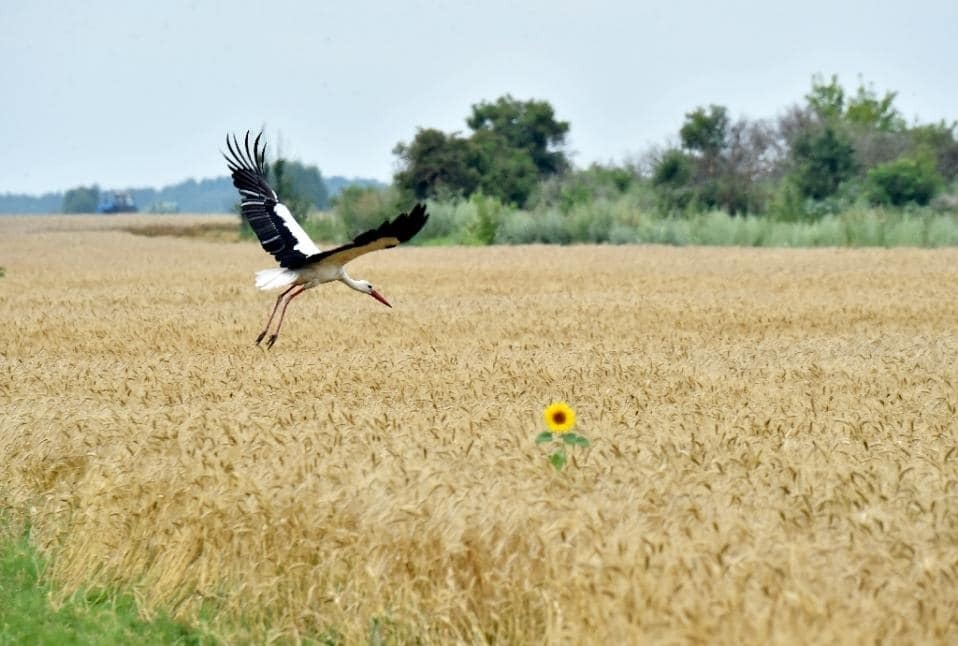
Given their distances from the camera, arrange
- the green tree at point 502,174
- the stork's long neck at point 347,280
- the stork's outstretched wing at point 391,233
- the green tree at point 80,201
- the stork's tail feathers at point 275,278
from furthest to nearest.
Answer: the green tree at point 80,201 → the green tree at point 502,174 → the stork's long neck at point 347,280 → the stork's tail feathers at point 275,278 → the stork's outstretched wing at point 391,233

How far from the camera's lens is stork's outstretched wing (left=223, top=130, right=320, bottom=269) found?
15344mm

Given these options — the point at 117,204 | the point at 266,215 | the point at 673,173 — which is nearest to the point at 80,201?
the point at 117,204

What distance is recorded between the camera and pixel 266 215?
52.4 ft

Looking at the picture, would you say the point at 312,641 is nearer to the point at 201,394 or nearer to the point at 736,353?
the point at 201,394

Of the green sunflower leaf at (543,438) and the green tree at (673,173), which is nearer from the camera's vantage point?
the green sunflower leaf at (543,438)

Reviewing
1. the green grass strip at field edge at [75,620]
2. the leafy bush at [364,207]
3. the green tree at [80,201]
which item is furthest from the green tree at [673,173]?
the green tree at [80,201]

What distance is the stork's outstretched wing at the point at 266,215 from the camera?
1534cm

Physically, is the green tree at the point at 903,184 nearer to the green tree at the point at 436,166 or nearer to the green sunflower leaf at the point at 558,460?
the green tree at the point at 436,166

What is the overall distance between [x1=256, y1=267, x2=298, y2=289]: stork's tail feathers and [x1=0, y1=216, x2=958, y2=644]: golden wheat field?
0.78 m

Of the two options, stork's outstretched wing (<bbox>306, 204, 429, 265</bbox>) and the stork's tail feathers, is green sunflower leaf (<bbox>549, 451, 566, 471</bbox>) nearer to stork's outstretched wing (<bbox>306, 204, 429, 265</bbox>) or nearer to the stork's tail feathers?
stork's outstretched wing (<bbox>306, 204, 429, 265</bbox>)

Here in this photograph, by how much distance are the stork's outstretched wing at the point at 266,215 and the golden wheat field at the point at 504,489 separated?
4.03ft

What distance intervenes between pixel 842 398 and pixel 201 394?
4535mm

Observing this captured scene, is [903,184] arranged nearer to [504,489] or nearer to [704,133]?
[704,133]

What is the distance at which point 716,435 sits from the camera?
7.61 m
